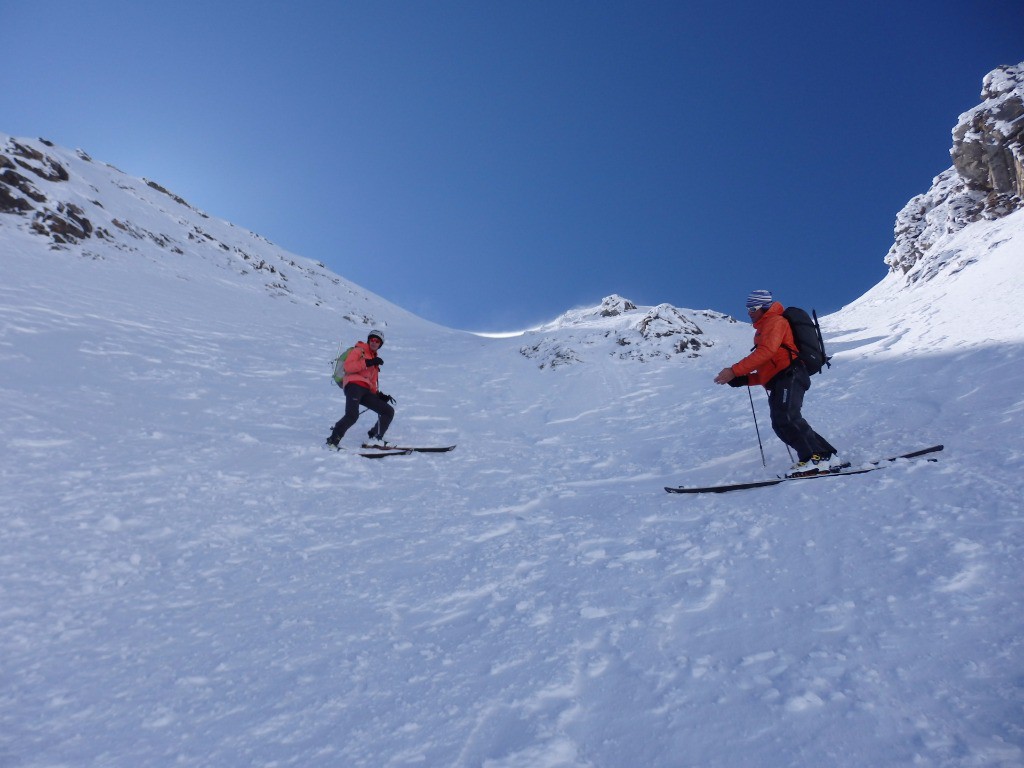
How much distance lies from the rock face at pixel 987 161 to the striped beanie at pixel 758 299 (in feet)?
106

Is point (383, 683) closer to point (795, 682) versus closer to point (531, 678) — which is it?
point (531, 678)

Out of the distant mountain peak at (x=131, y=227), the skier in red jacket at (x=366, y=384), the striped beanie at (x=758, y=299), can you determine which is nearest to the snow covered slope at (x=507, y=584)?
the skier in red jacket at (x=366, y=384)

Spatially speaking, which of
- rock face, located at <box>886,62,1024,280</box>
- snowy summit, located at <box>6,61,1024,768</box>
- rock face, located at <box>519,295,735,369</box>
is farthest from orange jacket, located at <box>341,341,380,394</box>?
rock face, located at <box>886,62,1024,280</box>

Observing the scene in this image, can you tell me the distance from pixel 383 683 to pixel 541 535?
245cm

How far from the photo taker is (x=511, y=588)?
4.36 m

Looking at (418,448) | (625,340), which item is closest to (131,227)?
(625,340)

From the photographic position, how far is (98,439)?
7383mm

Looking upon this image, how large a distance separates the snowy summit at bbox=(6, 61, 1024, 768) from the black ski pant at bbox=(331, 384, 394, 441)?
476mm

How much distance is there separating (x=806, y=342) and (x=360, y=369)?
6.66 metres

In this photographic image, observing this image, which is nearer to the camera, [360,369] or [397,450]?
[397,450]

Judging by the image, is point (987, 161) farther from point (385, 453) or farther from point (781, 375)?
point (385, 453)

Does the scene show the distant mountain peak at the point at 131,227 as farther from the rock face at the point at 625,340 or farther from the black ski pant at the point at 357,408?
the black ski pant at the point at 357,408

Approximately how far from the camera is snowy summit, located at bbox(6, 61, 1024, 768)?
2.71 m

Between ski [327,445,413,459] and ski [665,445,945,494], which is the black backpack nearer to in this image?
ski [665,445,945,494]
